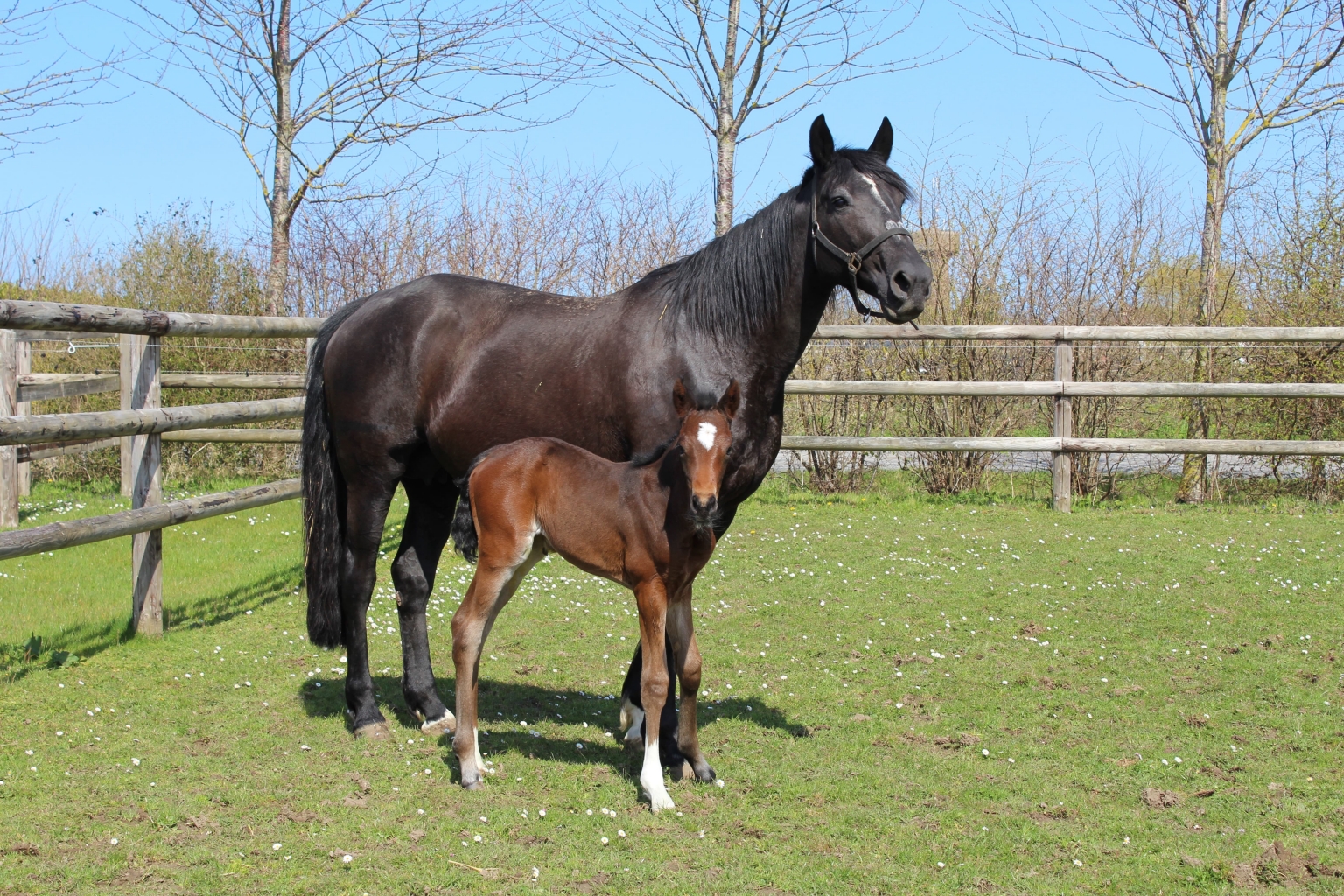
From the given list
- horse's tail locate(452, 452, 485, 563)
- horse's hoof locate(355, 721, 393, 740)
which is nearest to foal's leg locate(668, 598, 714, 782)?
horse's tail locate(452, 452, 485, 563)

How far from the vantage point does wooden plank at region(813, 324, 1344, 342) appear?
11.7 m

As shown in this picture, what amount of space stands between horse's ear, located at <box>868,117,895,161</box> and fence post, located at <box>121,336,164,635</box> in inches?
192

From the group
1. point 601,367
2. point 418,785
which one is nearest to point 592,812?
point 418,785

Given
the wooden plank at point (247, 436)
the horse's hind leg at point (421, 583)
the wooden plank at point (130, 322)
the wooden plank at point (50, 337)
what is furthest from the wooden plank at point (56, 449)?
the horse's hind leg at point (421, 583)

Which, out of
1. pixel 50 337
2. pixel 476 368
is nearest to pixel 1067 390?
pixel 476 368

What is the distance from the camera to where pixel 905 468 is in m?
13.7

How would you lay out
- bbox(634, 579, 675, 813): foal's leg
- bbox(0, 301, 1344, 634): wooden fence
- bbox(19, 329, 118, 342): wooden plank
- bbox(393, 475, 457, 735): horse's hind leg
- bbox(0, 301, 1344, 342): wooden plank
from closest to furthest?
bbox(634, 579, 675, 813): foal's leg
bbox(393, 475, 457, 735): horse's hind leg
bbox(0, 301, 1344, 342): wooden plank
bbox(0, 301, 1344, 634): wooden fence
bbox(19, 329, 118, 342): wooden plank

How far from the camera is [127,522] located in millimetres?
6699

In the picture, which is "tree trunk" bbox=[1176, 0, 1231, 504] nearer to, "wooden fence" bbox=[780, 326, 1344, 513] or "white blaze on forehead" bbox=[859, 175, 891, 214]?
"wooden fence" bbox=[780, 326, 1344, 513]

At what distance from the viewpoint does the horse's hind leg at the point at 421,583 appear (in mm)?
5754

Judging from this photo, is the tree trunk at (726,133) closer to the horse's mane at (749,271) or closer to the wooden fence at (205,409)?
the wooden fence at (205,409)

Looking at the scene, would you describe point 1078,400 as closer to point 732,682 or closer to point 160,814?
point 732,682

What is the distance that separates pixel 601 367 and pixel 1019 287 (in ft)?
32.0

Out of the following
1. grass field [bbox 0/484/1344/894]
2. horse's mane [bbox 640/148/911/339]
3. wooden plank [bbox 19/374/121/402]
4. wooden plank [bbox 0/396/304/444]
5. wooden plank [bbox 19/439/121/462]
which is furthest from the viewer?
wooden plank [bbox 19/439/121/462]
